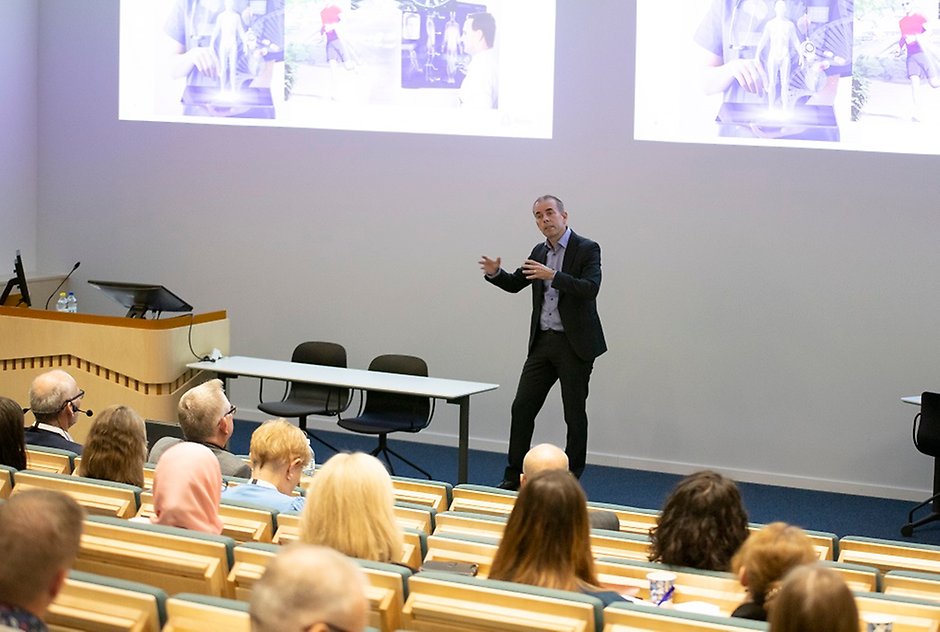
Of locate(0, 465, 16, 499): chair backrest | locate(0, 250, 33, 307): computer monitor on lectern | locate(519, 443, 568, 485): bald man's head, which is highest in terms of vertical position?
locate(0, 250, 33, 307): computer monitor on lectern

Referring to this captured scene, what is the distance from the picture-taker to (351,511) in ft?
11.0

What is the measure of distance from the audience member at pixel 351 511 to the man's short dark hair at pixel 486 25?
19.9 feet

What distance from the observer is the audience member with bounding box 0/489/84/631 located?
7.92 ft

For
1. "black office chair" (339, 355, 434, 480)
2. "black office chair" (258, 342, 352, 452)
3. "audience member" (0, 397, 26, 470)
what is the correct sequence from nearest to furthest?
"audience member" (0, 397, 26, 470), "black office chair" (339, 355, 434, 480), "black office chair" (258, 342, 352, 452)

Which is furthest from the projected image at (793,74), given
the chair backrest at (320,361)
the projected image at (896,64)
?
the chair backrest at (320,361)

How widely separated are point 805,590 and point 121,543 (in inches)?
81.7

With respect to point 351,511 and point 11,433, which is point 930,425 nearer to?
point 351,511

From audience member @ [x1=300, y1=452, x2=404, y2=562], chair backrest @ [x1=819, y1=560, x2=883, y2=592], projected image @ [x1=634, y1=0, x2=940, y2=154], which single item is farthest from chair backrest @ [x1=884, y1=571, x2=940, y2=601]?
projected image @ [x1=634, y1=0, x2=940, y2=154]

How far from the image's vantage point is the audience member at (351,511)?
3.33m

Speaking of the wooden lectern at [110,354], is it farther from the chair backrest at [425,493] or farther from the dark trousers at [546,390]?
the chair backrest at [425,493]

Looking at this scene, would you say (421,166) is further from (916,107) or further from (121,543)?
(121,543)

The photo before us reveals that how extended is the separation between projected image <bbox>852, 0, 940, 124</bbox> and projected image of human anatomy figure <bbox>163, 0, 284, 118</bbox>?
4415 mm

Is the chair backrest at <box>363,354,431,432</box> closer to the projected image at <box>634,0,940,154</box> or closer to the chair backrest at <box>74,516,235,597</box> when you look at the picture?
the projected image at <box>634,0,940,154</box>

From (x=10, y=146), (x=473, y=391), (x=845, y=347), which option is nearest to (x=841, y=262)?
(x=845, y=347)
